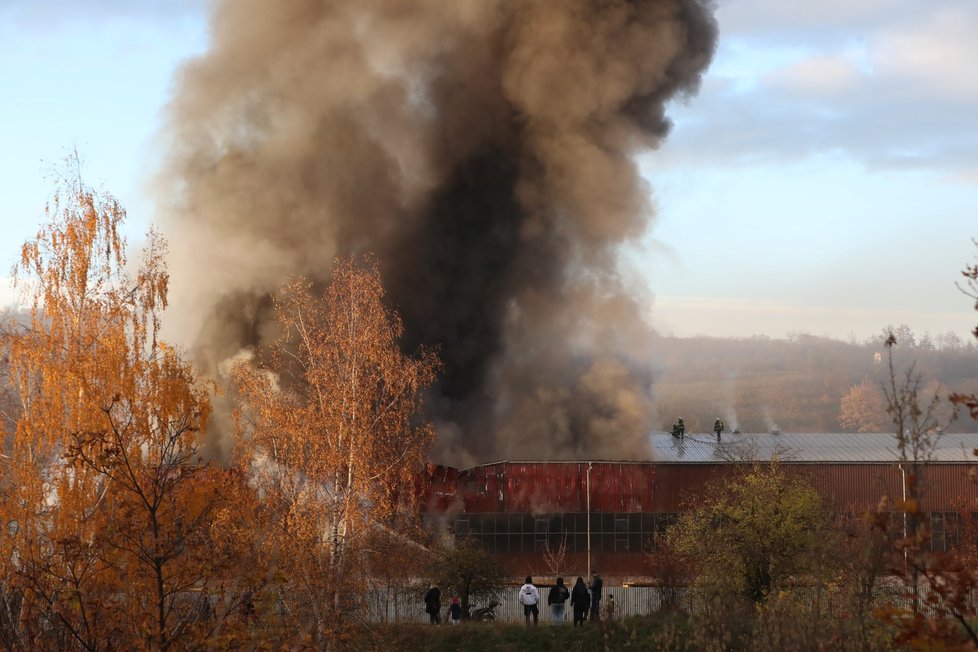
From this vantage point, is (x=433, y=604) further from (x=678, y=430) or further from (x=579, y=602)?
(x=678, y=430)

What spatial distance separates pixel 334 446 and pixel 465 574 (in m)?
7.58

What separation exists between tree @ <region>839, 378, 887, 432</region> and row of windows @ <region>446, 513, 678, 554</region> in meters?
66.9

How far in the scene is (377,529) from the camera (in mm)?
22984

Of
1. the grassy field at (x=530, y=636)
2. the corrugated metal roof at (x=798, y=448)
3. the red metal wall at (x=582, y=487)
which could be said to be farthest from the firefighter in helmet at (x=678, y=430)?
the grassy field at (x=530, y=636)

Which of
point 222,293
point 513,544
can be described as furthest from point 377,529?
point 222,293

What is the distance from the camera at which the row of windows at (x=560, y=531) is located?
3509 centimetres

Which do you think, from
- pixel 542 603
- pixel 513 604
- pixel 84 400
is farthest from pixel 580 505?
pixel 84 400

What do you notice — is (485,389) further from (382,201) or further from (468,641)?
(468,641)

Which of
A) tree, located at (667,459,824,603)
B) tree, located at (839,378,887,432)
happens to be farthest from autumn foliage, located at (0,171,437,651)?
tree, located at (839,378,887,432)

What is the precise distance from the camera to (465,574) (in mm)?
27656

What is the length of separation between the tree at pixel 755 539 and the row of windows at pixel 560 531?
9431 millimetres

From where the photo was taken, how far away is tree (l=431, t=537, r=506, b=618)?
27.4 m

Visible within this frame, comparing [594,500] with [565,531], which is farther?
[594,500]

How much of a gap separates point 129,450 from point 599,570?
21916 mm
